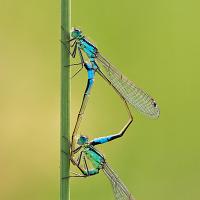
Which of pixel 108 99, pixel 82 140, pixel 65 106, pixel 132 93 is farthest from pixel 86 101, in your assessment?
pixel 108 99

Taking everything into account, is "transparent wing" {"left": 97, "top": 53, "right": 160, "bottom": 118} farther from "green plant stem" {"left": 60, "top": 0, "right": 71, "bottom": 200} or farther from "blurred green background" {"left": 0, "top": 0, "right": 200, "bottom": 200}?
"blurred green background" {"left": 0, "top": 0, "right": 200, "bottom": 200}

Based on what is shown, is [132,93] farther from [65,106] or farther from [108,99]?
[108,99]

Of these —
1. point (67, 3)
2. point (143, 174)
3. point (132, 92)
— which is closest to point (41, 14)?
point (143, 174)

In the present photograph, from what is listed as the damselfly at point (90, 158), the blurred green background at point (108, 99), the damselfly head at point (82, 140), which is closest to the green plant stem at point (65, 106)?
the damselfly at point (90, 158)

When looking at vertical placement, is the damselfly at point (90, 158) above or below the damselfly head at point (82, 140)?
below

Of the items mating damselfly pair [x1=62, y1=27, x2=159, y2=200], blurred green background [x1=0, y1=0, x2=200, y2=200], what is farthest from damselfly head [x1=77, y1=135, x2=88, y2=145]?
blurred green background [x1=0, y1=0, x2=200, y2=200]

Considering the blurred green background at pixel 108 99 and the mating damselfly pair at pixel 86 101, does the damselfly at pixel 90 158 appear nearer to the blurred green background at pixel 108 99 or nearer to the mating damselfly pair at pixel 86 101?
the mating damselfly pair at pixel 86 101

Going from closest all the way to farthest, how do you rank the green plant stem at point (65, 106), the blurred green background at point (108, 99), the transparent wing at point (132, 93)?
the green plant stem at point (65, 106), the transparent wing at point (132, 93), the blurred green background at point (108, 99)
